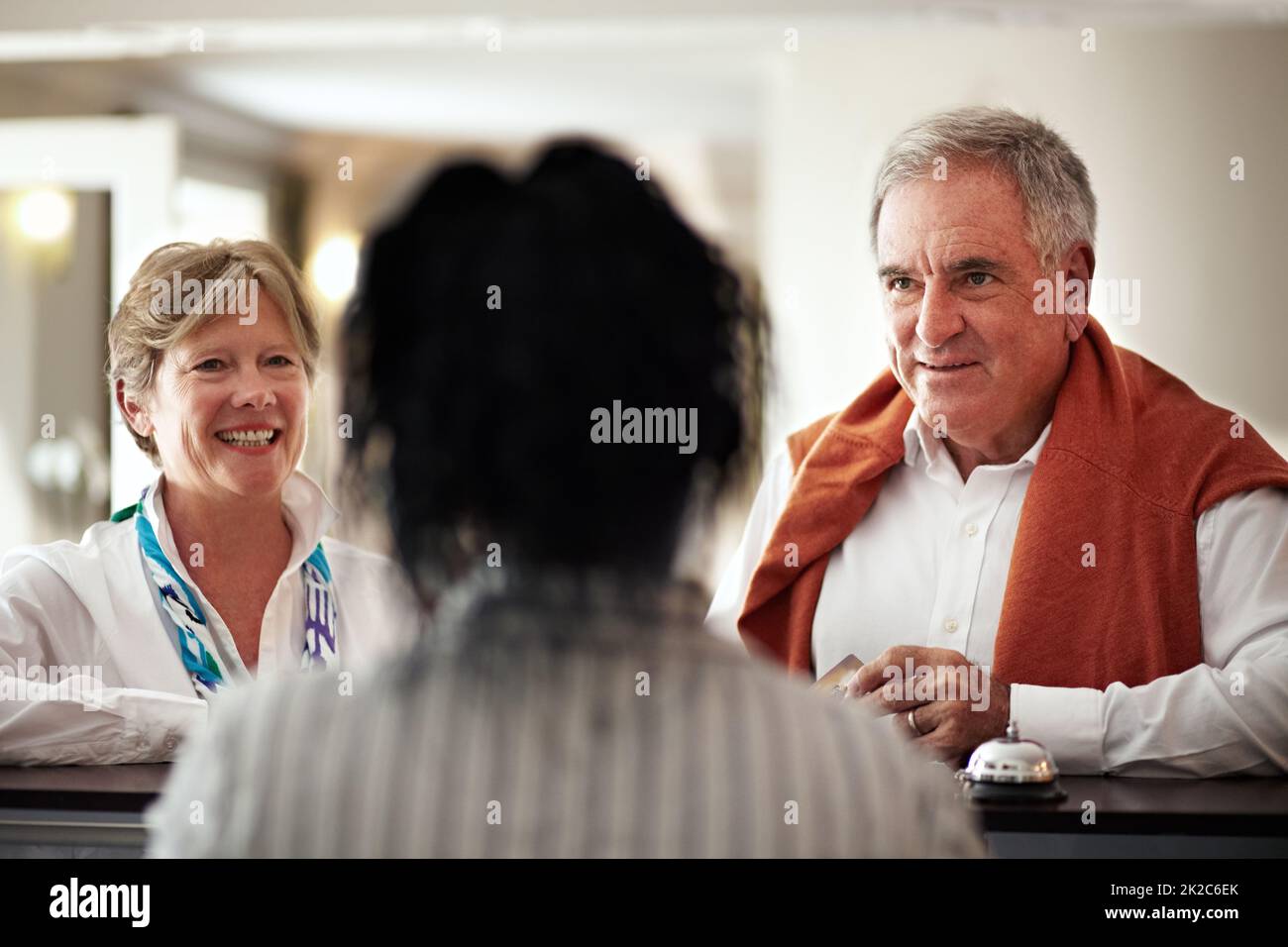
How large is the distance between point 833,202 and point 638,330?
340 centimetres

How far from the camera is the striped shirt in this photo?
806 mm

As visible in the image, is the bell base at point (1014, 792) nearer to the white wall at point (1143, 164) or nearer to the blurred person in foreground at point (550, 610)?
the blurred person in foreground at point (550, 610)

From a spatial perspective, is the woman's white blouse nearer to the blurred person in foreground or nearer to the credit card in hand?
the credit card in hand

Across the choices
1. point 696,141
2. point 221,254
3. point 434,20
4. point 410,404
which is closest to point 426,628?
point 410,404

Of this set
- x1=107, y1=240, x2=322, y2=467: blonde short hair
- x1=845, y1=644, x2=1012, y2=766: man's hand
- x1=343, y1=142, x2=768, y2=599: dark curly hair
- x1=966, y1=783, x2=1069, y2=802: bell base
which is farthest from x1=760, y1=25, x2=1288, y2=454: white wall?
x1=343, y1=142, x2=768, y2=599: dark curly hair

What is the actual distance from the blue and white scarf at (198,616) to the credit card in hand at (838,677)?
30.4 inches

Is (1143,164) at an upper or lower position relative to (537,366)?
upper

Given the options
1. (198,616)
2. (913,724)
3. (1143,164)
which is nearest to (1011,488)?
(913,724)

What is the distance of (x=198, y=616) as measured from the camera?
2.09 metres

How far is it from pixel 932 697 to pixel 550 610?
975 mm

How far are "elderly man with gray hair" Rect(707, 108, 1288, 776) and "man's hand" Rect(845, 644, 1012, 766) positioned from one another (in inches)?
2.3

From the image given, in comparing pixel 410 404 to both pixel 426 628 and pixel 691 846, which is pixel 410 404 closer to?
pixel 426 628

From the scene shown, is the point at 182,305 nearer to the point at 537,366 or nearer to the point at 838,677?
the point at 838,677

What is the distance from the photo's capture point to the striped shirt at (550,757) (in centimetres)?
81
